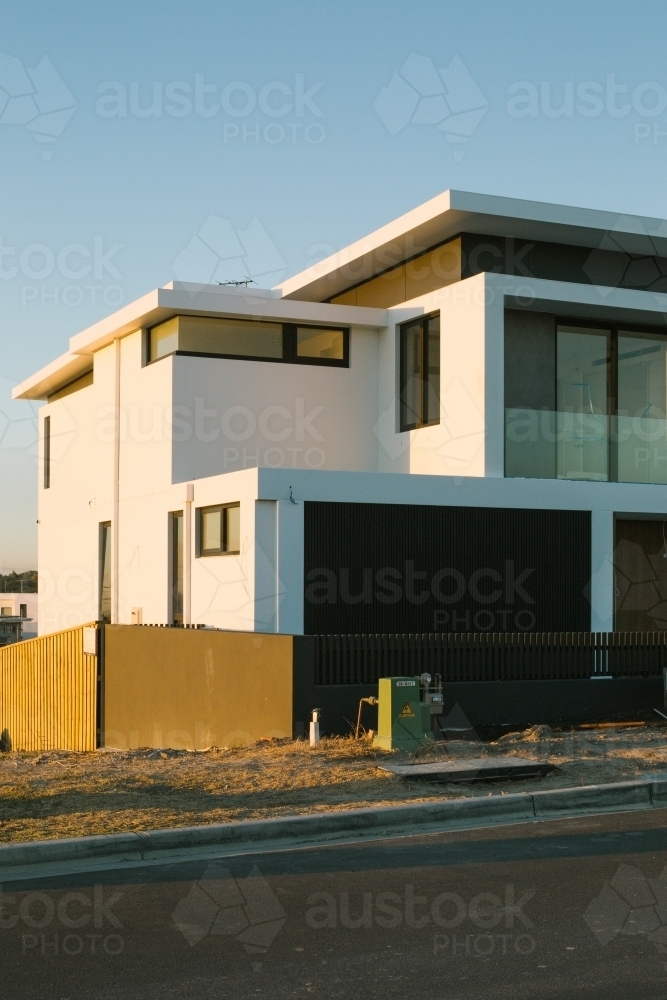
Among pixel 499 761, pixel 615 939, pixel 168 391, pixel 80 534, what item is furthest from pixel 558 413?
pixel 615 939

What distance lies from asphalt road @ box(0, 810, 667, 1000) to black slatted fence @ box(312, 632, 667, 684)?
20.9 ft

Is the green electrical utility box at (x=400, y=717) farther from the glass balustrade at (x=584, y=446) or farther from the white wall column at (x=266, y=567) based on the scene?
the glass balustrade at (x=584, y=446)

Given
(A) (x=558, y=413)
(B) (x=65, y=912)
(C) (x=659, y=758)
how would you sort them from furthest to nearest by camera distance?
(A) (x=558, y=413) → (C) (x=659, y=758) → (B) (x=65, y=912)

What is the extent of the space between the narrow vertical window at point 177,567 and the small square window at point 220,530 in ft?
4.36

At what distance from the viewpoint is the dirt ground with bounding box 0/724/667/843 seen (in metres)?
9.48

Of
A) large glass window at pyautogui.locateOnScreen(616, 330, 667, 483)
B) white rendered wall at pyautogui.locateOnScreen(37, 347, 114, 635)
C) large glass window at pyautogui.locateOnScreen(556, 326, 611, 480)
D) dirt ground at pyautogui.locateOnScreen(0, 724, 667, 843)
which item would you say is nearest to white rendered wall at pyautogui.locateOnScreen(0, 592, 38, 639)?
white rendered wall at pyautogui.locateOnScreen(37, 347, 114, 635)

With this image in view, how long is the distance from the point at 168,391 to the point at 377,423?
4.01 meters

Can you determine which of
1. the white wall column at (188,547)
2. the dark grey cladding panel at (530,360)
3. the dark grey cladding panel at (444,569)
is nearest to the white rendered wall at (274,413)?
the white wall column at (188,547)

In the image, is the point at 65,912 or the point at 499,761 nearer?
the point at 65,912

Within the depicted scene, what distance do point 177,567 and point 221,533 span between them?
2.63 meters

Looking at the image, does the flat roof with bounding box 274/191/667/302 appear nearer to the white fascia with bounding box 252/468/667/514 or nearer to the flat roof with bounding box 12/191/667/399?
the flat roof with bounding box 12/191/667/399

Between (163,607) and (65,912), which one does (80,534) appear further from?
(65,912)

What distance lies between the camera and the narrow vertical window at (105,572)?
2484 centimetres

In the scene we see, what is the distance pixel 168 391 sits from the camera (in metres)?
21.4
